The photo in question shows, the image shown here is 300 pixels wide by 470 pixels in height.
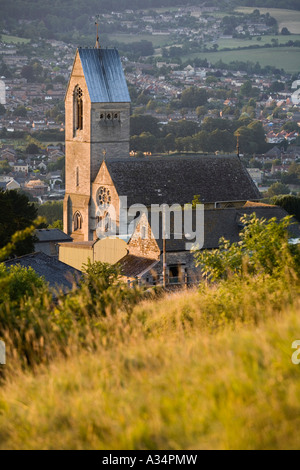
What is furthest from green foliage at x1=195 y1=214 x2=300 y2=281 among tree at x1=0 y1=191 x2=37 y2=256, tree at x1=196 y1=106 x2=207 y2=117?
tree at x1=196 y1=106 x2=207 y2=117

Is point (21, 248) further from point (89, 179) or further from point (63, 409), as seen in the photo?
point (63, 409)

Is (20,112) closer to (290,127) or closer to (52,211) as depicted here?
(290,127)

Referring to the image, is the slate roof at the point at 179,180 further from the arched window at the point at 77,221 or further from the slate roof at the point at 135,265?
the slate roof at the point at 135,265

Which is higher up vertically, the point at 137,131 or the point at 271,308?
the point at 271,308

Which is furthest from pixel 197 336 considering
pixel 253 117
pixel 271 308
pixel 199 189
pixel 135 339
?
pixel 253 117

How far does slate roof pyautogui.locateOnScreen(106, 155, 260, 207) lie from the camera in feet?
129

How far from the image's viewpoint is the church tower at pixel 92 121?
44562 mm

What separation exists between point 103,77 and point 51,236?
27.6 ft

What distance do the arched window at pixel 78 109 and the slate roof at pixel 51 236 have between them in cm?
596

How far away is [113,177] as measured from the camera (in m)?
39.8

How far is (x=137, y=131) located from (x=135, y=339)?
119 metres

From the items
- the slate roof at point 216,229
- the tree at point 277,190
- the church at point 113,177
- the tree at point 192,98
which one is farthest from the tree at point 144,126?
the slate roof at point 216,229

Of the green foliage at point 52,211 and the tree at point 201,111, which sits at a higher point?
the green foliage at point 52,211

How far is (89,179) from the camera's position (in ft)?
145
